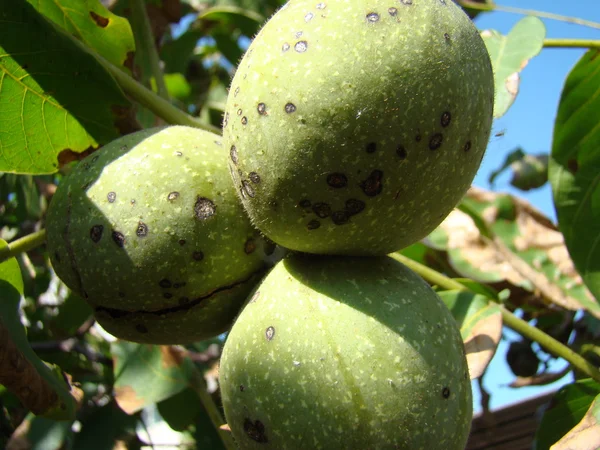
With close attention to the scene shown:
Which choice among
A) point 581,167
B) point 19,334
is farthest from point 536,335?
point 19,334

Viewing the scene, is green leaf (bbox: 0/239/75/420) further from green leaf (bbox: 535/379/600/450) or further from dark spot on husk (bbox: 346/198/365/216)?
green leaf (bbox: 535/379/600/450)

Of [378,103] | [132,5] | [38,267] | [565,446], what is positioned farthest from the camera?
[38,267]

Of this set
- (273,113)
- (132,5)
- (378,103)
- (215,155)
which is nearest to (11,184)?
(132,5)

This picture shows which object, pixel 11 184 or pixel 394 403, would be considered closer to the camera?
pixel 394 403

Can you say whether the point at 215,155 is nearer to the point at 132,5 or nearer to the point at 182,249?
the point at 182,249

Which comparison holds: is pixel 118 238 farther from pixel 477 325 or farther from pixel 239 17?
pixel 239 17

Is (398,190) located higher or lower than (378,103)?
lower
